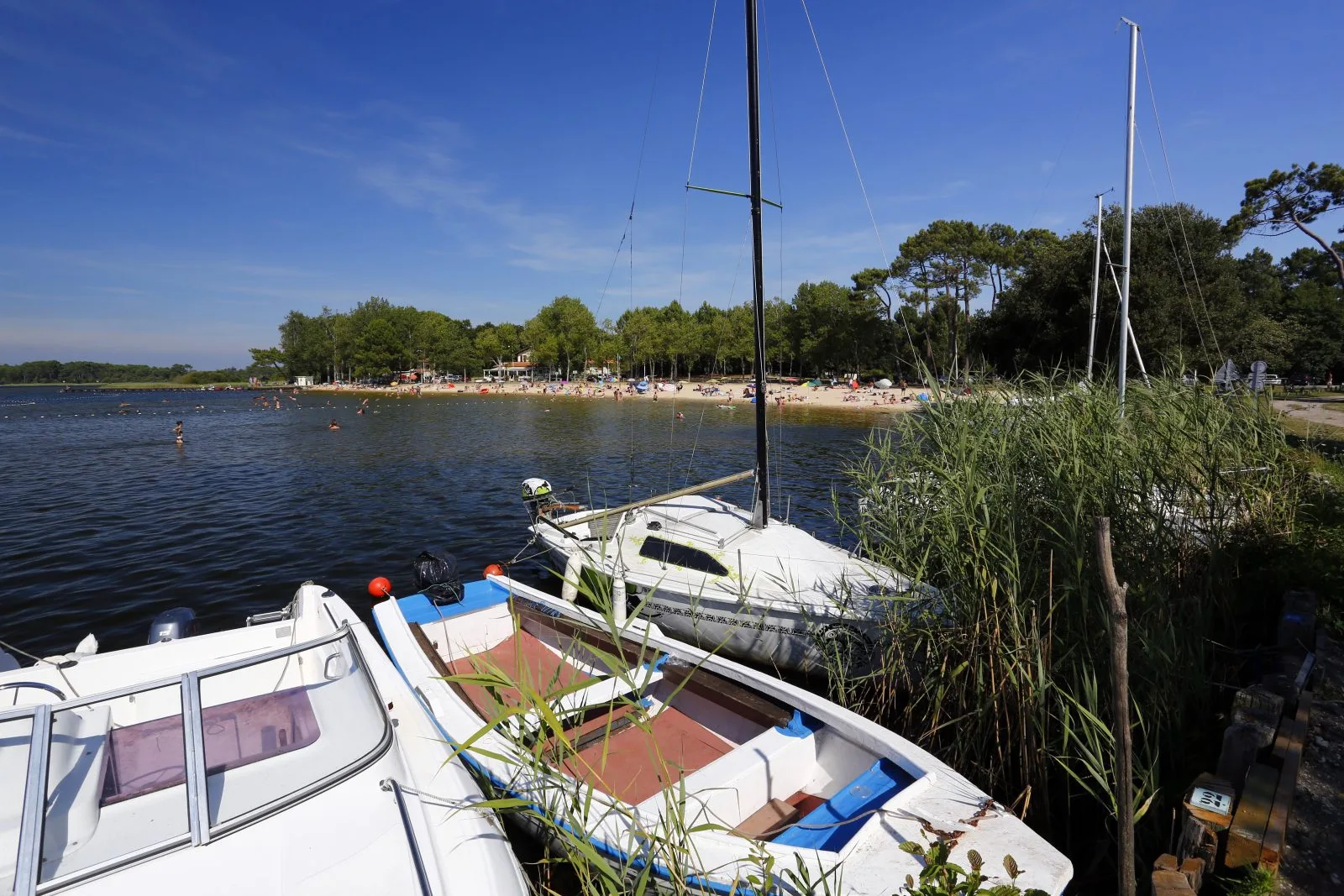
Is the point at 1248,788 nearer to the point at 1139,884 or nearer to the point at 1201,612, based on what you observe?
the point at 1139,884

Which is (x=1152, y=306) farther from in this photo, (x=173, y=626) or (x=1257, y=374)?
(x=173, y=626)

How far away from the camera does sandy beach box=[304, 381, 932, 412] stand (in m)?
56.9

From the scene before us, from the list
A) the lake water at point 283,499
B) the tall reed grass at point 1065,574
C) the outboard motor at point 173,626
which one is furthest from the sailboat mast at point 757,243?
the outboard motor at point 173,626

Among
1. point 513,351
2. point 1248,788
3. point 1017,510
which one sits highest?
point 513,351

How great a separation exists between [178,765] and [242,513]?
55.0ft

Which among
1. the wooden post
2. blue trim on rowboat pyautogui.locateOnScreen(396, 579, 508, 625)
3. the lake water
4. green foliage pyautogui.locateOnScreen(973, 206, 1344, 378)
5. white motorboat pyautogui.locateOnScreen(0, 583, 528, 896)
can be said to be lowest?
the lake water

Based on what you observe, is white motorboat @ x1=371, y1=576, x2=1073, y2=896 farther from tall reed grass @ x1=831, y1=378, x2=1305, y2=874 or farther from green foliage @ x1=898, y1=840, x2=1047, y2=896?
tall reed grass @ x1=831, y1=378, x2=1305, y2=874

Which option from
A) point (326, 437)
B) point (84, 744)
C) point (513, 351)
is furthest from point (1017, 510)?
point (513, 351)

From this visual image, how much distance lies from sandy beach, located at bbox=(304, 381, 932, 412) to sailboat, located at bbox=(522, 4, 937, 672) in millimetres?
28330

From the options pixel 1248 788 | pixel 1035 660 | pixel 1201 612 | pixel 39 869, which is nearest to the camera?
pixel 39 869

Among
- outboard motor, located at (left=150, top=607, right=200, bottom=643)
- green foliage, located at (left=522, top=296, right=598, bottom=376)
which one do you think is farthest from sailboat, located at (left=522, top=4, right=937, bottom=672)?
green foliage, located at (left=522, top=296, right=598, bottom=376)

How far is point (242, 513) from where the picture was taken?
693 inches

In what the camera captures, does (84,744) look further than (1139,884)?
No

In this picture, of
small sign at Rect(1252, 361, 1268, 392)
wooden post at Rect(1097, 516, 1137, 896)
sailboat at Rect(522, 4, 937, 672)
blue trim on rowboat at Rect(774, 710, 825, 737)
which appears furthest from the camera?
small sign at Rect(1252, 361, 1268, 392)
